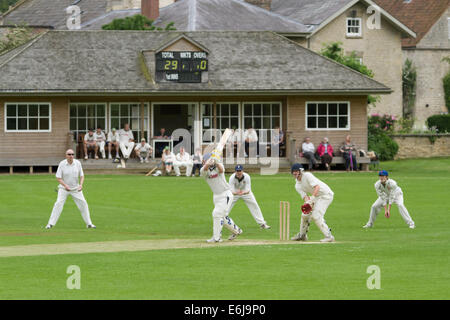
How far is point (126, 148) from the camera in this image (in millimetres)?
40938

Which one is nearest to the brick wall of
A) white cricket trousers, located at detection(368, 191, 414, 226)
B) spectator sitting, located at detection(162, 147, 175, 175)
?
spectator sitting, located at detection(162, 147, 175, 175)

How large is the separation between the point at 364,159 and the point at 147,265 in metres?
27.5

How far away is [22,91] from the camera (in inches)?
1571

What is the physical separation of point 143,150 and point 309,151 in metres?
7.04

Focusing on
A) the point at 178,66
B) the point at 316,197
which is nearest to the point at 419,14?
the point at 178,66

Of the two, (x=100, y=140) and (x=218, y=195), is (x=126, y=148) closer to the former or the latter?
(x=100, y=140)

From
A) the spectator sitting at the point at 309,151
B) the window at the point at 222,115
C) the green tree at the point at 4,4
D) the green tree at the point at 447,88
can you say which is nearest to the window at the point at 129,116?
the window at the point at 222,115

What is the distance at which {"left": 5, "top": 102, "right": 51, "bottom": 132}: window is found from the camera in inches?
1612

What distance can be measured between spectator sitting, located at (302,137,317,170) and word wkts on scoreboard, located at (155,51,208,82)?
207 inches

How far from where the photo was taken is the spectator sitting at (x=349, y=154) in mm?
41750

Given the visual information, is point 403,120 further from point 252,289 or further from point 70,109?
point 252,289

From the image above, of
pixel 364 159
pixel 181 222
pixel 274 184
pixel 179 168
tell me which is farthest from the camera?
pixel 364 159

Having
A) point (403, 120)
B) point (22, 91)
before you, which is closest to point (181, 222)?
point (22, 91)

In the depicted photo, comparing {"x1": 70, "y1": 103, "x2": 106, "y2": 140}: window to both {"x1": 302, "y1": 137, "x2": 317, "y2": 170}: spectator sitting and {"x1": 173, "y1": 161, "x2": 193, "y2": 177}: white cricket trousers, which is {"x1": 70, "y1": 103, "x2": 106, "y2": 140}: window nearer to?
{"x1": 173, "y1": 161, "x2": 193, "y2": 177}: white cricket trousers
